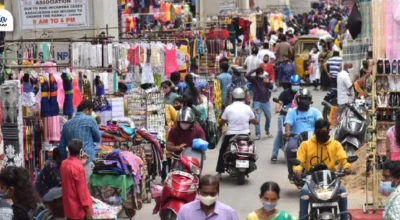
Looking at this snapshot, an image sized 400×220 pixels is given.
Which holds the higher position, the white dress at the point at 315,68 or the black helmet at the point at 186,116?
the black helmet at the point at 186,116

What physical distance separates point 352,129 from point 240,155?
1974mm

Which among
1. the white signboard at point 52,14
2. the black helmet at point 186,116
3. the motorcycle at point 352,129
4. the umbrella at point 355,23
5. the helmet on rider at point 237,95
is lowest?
the motorcycle at point 352,129

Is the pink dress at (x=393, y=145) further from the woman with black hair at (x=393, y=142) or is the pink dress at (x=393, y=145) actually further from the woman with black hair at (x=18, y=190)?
the woman with black hair at (x=18, y=190)

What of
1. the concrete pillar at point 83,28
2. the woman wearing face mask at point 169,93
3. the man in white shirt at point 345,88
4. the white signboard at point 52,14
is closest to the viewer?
the woman wearing face mask at point 169,93

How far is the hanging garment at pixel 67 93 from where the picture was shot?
45.9 ft

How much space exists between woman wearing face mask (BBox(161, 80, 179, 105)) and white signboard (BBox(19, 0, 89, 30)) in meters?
2.89

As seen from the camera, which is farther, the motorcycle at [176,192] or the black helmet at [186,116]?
the black helmet at [186,116]

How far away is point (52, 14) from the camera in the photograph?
1891 centimetres

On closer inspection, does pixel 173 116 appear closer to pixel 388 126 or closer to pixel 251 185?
pixel 251 185

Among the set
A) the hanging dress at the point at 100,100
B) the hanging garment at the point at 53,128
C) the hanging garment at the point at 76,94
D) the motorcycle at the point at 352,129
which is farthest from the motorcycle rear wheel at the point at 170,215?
the motorcycle at the point at 352,129

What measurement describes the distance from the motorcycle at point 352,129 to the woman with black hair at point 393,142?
3.39m

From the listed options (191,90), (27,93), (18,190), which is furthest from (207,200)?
(191,90)

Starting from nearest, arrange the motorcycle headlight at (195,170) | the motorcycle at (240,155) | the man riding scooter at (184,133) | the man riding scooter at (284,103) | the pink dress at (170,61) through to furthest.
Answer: the motorcycle headlight at (195,170)
the man riding scooter at (184,133)
the motorcycle at (240,155)
the man riding scooter at (284,103)
the pink dress at (170,61)

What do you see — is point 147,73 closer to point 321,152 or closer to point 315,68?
point 321,152
